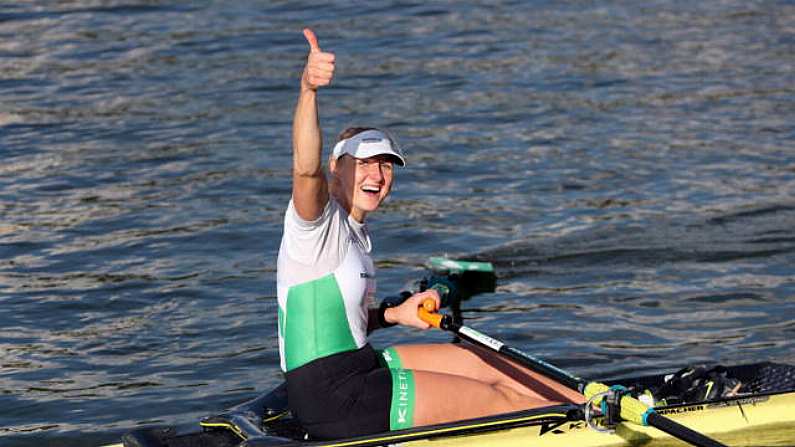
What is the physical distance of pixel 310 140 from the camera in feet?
20.2

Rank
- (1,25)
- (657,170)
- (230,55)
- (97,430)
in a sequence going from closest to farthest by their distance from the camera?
(97,430) → (657,170) → (230,55) → (1,25)

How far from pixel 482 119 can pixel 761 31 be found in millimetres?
5230

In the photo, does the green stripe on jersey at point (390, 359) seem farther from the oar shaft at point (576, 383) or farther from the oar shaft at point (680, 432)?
the oar shaft at point (680, 432)

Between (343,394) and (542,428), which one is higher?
(343,394)

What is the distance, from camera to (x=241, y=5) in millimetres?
20438

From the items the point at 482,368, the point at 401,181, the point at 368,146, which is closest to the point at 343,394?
the point at 482,368

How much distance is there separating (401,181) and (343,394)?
7372 millimetres

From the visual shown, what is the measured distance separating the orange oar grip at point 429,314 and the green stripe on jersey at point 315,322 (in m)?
0.58

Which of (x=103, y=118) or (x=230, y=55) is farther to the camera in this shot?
(x=230, y=55)

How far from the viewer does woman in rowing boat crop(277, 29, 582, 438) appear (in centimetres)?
645

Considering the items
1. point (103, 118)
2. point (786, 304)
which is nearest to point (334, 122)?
point (103, 118)

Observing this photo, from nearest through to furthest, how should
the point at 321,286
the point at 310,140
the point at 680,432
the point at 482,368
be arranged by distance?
the point at 310,140
the point at 680,432
the point at 321,286
the point at 482,368

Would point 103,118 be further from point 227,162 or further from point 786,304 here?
point 786,304

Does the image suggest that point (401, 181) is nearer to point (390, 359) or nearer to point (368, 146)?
point (390, 359)
